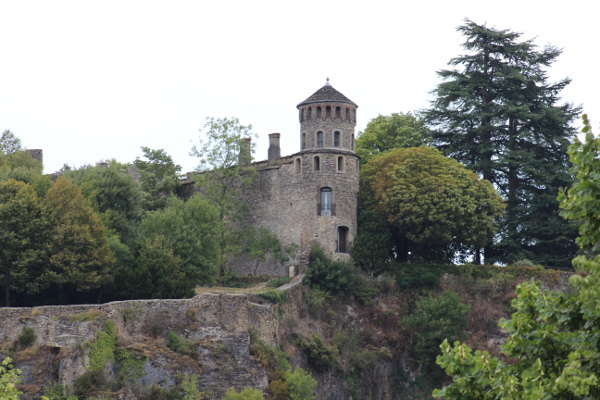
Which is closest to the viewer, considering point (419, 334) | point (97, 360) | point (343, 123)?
point (97, 360)

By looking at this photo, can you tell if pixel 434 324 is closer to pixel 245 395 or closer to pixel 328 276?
pixel 328 276

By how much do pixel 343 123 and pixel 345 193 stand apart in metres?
3.42

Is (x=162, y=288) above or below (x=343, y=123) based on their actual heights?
below

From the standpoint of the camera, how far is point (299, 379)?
175 ft

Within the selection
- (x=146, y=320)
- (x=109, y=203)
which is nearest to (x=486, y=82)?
(x=109, y=203)

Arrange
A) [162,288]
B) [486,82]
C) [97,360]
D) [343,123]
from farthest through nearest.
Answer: [486,82] → [343,123] → [162,288] → [97,360]

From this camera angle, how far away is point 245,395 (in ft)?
167

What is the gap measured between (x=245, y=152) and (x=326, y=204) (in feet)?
19.3

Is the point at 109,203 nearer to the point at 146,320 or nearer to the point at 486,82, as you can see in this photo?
the point at 146,320

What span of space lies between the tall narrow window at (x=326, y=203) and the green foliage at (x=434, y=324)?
20.9 feet

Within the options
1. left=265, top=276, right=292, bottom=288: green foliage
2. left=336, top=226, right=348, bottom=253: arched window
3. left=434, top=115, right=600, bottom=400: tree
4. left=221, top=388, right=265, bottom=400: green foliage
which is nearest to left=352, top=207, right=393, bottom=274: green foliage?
left=336, top=226, right=348, bottom=253: arched window

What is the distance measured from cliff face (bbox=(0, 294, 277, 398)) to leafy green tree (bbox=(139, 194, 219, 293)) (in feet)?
10.9

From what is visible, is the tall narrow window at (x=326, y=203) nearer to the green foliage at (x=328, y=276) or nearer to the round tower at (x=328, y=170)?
the round tower at (x=328, y=170)

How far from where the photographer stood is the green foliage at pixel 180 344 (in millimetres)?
53812
